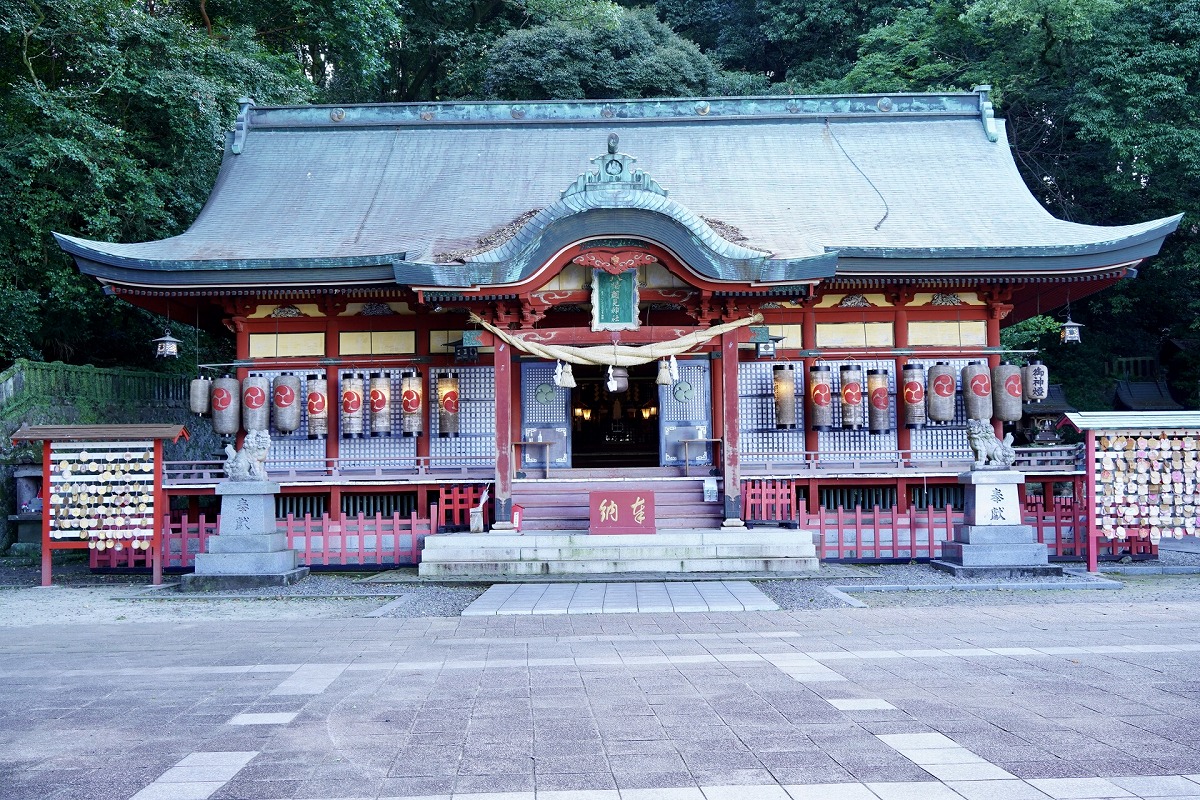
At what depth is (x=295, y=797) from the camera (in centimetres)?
452

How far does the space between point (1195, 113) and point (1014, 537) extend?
623 inches

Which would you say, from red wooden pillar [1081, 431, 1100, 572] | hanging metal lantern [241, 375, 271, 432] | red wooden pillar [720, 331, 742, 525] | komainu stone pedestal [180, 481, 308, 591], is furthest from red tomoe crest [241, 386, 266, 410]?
red wooden pillar [1081, 431, 1100, 572]

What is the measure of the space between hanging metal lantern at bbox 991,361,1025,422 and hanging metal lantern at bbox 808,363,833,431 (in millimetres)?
2875

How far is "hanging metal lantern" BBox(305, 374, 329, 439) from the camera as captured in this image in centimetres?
1627

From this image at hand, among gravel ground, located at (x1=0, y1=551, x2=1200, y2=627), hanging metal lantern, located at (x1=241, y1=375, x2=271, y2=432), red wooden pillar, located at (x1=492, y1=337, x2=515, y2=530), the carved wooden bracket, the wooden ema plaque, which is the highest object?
the carved wooden bracket

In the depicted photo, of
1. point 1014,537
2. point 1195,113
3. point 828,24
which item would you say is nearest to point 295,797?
point 1014,537

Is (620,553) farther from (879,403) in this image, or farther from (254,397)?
(254,397)

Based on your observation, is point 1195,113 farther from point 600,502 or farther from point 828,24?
point 600,502

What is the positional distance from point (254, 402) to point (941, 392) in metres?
12.5

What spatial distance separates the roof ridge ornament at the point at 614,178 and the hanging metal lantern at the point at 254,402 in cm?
670

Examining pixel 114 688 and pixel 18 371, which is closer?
pixel 114 688

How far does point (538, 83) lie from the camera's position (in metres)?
29.8

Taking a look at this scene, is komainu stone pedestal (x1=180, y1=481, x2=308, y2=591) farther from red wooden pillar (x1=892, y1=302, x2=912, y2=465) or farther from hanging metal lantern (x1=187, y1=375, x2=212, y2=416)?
red wooden pillar (x1=892, y1=302, x2=912, y2=465)

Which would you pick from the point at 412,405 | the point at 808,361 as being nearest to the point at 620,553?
the point at 412,405
